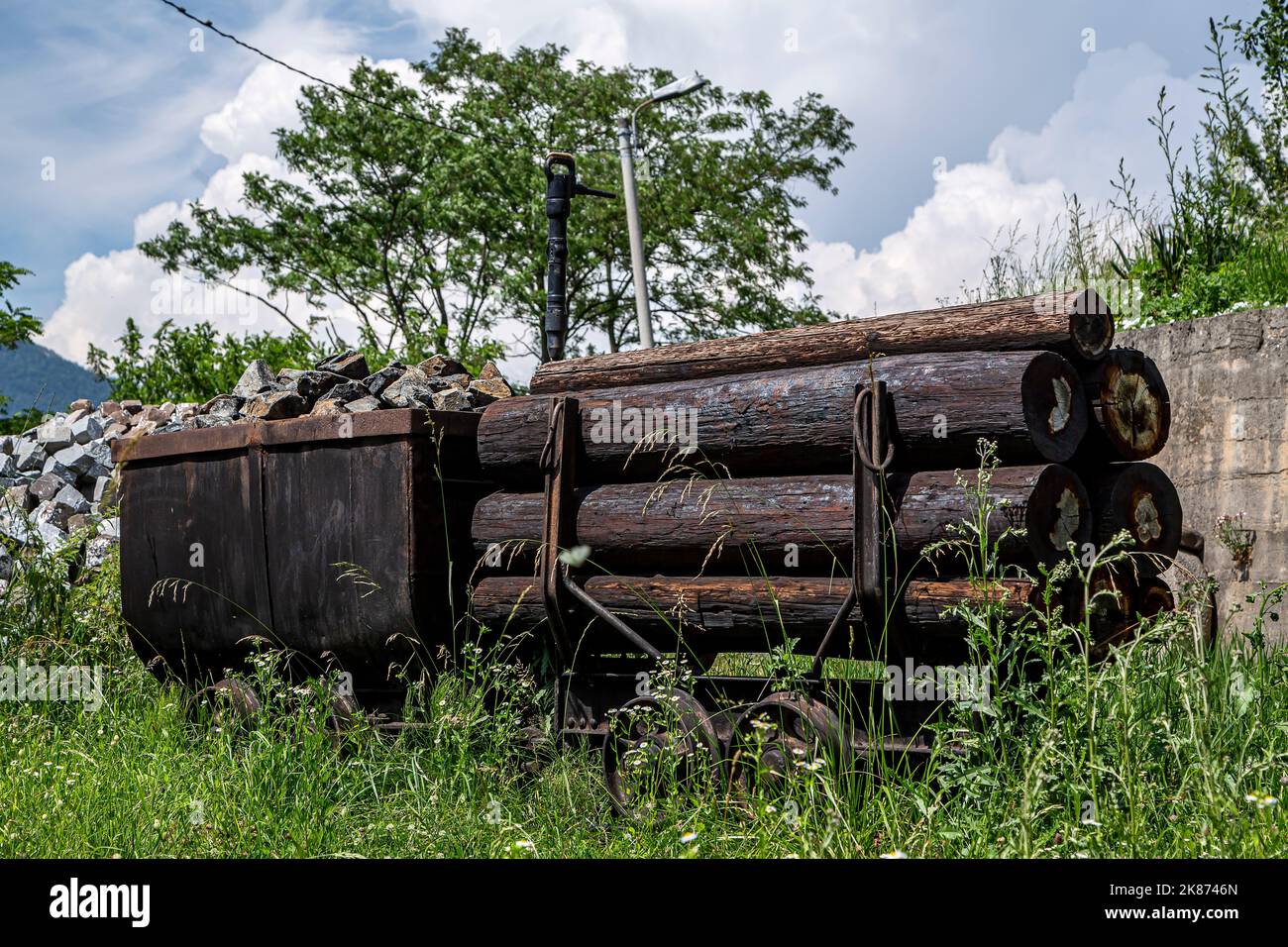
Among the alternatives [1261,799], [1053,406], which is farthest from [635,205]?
[1261,799]

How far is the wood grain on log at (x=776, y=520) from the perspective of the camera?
3977 millimetres

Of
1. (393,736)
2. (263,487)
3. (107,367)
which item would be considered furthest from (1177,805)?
(107,367)

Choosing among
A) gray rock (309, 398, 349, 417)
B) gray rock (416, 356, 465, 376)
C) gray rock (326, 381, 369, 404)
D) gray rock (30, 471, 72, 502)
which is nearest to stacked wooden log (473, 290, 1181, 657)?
gray rock (309, 398, 349, 417)

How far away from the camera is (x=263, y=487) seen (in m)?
5.91

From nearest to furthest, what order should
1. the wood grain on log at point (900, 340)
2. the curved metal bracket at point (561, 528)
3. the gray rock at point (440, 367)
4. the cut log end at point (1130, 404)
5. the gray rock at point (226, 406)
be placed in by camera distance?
the wood grain on log at point (900, 340) < the cut log end at point (1130, 404) < the curved metal bracket at point (561, 528) < the gray rock at point (440, 367) < the gray rock at point (226, 406)

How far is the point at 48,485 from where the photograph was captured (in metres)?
10.1

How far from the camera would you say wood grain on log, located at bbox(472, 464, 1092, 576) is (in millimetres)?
3977

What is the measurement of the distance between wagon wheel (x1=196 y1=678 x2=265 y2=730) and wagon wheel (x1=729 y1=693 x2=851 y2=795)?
8.62 ft

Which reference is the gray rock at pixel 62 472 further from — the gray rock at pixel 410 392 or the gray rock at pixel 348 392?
the gray rock at pixel 410 392

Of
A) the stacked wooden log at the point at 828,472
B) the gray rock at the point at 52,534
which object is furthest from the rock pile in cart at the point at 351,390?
the gray rock at the point at 52,534

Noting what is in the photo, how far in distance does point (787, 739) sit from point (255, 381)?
486cm

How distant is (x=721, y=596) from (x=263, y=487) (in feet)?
8.69
